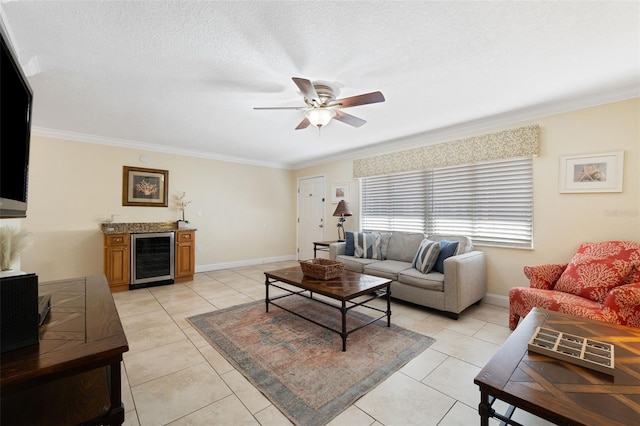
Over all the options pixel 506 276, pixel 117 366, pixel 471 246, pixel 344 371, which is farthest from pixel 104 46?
pixel 506 276

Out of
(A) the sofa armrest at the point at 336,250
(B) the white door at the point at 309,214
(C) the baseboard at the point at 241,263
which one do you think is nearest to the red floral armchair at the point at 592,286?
(A) the sofa armrest at the point at 336,250

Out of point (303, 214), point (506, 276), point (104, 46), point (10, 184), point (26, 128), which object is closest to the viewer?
point (10, 184)

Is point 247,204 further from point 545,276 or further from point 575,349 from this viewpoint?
point 575,349

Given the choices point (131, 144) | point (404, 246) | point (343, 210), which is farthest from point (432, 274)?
point (131, 144)

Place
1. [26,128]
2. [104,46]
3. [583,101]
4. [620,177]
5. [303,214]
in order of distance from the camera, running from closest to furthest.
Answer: [26,128] < [104,46] < [620,177] < [583,101] < [303,214]

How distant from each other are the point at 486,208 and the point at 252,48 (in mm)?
3409

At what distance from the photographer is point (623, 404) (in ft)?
3.30

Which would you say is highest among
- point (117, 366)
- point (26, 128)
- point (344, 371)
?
point (26, 128)

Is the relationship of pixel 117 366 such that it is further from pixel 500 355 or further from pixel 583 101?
pixel 583 101

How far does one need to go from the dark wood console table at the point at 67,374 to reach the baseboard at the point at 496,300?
3929 millimetres

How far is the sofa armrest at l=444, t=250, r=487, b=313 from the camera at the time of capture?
2967 mm

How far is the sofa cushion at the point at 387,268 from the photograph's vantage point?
354 centimetres

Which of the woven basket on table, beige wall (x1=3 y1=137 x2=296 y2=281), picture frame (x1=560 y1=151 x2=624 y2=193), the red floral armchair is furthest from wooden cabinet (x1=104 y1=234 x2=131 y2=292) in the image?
picture frame (x1=560 y1=151 x2=624 y2=193)

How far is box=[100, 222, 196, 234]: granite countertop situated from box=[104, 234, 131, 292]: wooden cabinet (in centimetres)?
16
